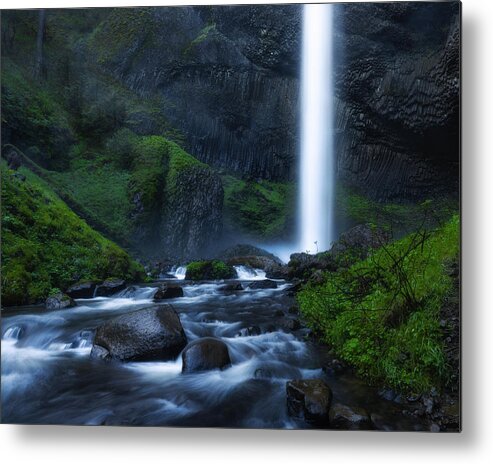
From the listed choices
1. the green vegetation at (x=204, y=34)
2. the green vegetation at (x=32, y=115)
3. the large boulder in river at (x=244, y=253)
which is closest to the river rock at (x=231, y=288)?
the large boulder in river at (x=244, y=253)

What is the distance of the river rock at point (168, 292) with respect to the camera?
2771 mm

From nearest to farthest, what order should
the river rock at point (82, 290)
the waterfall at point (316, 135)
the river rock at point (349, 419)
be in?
the river rock at point (349, 419), the waterfall at point (316, 135), the river rock at point (82, 290)

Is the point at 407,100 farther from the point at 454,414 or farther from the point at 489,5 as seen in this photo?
the point at 454,414

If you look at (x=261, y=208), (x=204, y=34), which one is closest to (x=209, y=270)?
(x=261, y=208)

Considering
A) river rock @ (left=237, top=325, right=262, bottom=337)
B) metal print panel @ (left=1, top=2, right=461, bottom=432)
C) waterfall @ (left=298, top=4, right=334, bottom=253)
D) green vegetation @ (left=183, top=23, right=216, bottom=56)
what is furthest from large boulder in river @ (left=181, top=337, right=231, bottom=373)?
green vegetation @ (left=183, top=23, right=216, bottom=56)

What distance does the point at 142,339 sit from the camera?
2691 mm

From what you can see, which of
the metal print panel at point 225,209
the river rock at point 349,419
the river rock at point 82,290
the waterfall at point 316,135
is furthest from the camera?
the river rock at point 82,290

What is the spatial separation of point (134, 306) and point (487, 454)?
2.45 metres

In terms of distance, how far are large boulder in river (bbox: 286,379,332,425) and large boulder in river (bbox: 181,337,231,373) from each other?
456mm

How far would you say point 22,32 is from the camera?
2859 millimetres

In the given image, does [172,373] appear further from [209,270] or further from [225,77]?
[225,77]

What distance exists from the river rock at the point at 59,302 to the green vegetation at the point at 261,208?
4.03 ft

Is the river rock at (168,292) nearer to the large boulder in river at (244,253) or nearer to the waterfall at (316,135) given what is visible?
the large boulder in river at (244,253)

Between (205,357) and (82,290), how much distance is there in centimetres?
98
